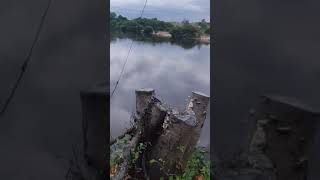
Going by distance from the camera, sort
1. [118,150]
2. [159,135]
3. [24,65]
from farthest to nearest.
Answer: [159,135] → [118,150] → [24,65]

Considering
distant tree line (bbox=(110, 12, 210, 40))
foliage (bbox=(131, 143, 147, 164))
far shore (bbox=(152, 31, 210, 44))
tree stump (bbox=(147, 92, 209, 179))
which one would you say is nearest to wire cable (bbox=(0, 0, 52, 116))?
distant tree line (bbox=(110, 12, 210, 40))

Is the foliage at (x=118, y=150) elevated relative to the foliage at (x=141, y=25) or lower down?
lower down

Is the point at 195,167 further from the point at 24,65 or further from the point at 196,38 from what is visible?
the point at 24,65

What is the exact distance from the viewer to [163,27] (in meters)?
3.27

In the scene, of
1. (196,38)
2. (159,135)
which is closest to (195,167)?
(159,135)

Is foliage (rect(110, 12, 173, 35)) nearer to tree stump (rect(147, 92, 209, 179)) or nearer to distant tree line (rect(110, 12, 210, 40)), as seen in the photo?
distant tree line (rect(110, 12, 210, 40))

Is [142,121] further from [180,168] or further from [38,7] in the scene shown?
[38,7]

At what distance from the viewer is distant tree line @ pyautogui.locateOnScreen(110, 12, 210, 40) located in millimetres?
3123

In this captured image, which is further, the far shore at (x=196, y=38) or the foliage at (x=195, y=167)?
the foliage at (x=195, y=167)

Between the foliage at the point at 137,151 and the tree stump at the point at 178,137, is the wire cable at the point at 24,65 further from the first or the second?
the tree stump at the point at 178,137

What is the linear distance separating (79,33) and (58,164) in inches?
34.8

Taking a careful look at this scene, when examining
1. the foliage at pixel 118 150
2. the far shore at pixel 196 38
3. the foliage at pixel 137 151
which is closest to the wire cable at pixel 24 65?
the far shore at pixel 196 38

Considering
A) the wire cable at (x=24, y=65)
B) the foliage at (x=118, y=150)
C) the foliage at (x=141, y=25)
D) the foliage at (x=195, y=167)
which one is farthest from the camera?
the foliage at (x=118, y=150)

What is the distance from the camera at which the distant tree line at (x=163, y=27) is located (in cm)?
312
